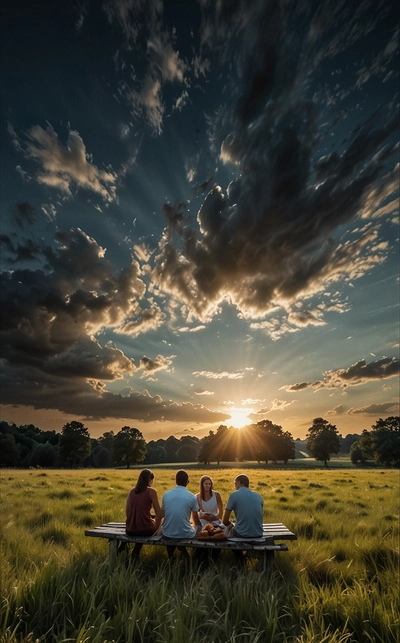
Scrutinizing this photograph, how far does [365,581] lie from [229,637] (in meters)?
3.40

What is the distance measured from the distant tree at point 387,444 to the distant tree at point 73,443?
64084 millimetres

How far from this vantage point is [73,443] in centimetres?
7475

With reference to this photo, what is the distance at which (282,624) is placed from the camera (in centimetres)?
390

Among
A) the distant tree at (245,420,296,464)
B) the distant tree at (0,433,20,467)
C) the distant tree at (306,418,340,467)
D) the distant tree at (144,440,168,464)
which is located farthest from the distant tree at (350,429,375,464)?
the distant tree at (0,433,20,467)

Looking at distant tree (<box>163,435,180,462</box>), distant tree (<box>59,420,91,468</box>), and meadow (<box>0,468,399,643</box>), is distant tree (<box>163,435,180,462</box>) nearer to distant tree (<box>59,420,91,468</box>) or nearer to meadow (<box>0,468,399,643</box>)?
distant tree (<box>59,420,91,468</box>)

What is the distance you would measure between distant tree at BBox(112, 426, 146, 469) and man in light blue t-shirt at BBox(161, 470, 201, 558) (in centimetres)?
7796

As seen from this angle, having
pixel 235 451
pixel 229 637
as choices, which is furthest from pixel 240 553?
pixel 235 451

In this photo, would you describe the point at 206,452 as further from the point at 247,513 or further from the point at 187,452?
the point at 247,513

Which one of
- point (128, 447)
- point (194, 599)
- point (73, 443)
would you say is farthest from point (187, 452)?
point (194, 599)

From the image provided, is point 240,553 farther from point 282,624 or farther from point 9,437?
point 9,437

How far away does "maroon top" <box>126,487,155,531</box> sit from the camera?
20.5ft

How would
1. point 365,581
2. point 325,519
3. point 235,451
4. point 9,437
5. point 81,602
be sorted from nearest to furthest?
point 81,602 → point 365,581 → point 325,519 → point 9,437 → point 235,451

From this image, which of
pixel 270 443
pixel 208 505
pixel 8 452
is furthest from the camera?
pixel 270 443

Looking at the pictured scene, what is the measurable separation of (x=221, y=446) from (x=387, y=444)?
43612mm
